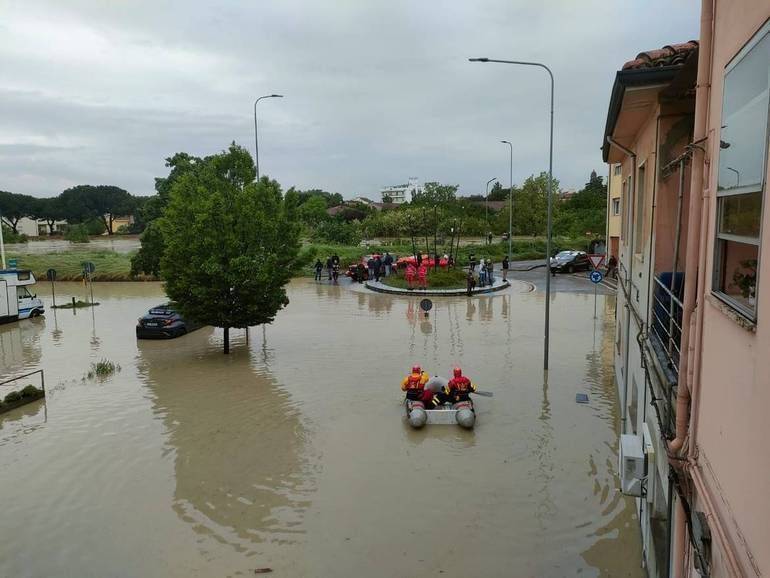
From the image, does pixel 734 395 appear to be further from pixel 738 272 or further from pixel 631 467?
pixel 631 467

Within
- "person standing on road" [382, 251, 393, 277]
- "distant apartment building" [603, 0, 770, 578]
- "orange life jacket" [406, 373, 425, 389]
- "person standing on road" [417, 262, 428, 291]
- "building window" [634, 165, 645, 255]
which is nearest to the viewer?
"distant apartment building" [603, 0, 770, 578]

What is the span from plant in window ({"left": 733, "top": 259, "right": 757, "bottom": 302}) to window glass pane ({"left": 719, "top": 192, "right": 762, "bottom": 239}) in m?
0.17

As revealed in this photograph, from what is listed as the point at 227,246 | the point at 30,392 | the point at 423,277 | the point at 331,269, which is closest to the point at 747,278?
the point at 30,392

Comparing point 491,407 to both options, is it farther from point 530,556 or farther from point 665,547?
point 665,547

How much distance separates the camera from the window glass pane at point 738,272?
312 cm

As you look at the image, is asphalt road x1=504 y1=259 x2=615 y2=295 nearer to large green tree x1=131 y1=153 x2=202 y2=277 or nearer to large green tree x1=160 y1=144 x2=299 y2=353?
large green tree x1=160 y1=144 x2=299 y2=353

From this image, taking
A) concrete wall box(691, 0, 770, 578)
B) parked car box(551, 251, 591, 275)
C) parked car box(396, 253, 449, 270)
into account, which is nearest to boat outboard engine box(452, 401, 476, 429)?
concrete wall box(691, 0, 770, 578)

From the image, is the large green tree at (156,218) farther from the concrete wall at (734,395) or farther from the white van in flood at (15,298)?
the concrete wall at (734,395)

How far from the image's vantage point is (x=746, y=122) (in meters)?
3.10

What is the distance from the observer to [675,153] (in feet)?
23.4

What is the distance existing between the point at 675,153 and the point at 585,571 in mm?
5180

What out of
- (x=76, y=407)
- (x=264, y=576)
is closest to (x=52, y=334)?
(x=76, y=407)

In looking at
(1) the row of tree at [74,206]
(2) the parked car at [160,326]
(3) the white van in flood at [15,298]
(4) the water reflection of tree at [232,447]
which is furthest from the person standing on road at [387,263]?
(1) the row of tree at [74,206]

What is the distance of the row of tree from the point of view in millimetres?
108750
